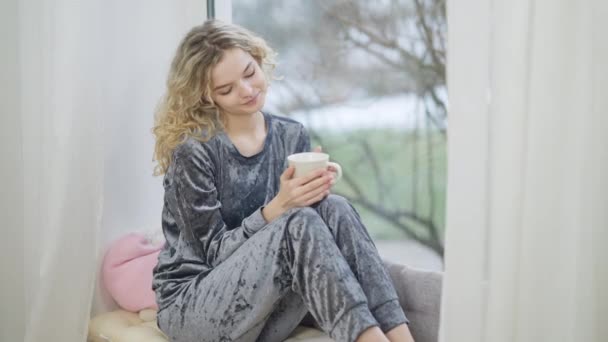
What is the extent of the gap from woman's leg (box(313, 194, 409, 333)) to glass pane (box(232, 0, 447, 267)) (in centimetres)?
55

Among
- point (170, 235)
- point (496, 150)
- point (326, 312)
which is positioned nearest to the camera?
point (496, 150)

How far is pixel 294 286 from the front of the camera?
142cm

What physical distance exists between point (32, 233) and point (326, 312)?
0.88 m

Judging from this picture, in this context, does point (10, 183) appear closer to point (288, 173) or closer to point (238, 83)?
point (238, 83)

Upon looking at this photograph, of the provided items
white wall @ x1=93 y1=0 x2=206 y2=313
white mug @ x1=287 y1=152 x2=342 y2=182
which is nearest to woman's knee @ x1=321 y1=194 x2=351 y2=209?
white mug @ x1=287 y1=152 x2=342 y2=182

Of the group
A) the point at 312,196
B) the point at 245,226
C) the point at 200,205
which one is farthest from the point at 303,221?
the point at 200,205

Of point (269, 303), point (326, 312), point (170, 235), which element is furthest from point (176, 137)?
point (326, 312)

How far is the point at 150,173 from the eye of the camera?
6.73 ft

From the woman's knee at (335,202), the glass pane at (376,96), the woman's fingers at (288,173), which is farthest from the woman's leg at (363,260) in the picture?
the glass pane at (376,96)

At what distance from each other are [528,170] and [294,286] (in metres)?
0.55

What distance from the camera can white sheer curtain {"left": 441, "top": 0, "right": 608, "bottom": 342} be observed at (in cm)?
109

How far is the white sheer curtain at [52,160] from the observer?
5.62 feet

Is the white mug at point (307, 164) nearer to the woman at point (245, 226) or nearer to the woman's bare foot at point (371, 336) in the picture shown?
the woman at point (245, 226)

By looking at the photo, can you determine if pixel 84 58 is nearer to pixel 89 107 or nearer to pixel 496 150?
pixel 89 107
